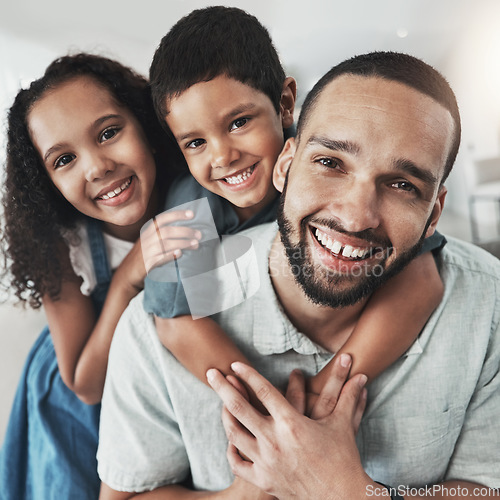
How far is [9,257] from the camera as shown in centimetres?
56

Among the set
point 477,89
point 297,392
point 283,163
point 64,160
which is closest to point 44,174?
point 64,160

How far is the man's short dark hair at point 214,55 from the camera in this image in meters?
0.45

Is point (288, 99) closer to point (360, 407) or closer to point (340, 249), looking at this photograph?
point (340, 249)

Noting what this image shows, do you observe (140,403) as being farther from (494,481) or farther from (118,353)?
(494,481)

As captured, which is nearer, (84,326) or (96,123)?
(96,123)

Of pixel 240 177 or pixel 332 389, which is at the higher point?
pixel 240 177

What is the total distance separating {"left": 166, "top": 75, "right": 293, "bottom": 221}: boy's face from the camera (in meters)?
0.45

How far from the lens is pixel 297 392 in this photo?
54 cm

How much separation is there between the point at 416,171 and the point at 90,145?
31 cm

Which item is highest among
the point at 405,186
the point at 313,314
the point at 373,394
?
the point at 405,186

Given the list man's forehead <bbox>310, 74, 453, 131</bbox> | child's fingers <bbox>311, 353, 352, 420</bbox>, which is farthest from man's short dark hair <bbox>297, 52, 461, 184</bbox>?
child's fingers <bbox>311, 353, 352, 420</bbox>

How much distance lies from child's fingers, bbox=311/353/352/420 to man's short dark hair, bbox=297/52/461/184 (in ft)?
0.73

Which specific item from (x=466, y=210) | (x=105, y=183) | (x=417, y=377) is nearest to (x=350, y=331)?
(x=417, y=377)

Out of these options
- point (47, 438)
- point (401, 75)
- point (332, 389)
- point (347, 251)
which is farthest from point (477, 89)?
Answer: point (47, 438)
